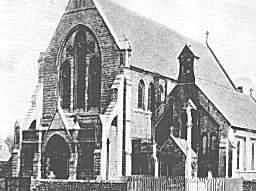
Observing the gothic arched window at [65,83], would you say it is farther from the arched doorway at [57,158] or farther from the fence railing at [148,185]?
the fence railing at [148,185]

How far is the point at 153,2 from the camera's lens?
37.7 m

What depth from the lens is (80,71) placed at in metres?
41.0

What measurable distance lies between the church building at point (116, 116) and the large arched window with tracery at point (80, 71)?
8 centimetres

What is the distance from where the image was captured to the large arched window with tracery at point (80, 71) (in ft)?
132

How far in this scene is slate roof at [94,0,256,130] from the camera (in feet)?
136

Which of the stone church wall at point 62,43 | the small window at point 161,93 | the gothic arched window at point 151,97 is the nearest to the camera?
the stone church wall at point 62,43

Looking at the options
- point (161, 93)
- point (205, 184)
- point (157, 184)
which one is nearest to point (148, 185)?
point (157, 184)

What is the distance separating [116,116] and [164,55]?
1268 cm

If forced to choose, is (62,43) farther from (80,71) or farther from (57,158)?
(57,158)

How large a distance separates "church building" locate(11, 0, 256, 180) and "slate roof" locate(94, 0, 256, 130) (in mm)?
163

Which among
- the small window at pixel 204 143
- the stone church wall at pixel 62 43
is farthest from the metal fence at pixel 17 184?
the small window at pixel 204 143

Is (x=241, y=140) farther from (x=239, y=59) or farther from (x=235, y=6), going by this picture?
(x=235, y=6)

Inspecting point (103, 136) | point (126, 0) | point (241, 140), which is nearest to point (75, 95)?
point (103, 136)

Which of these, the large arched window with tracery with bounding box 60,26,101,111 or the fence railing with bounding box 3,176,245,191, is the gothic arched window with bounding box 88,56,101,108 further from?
the fence railing with bounding box 3,176,245,191
